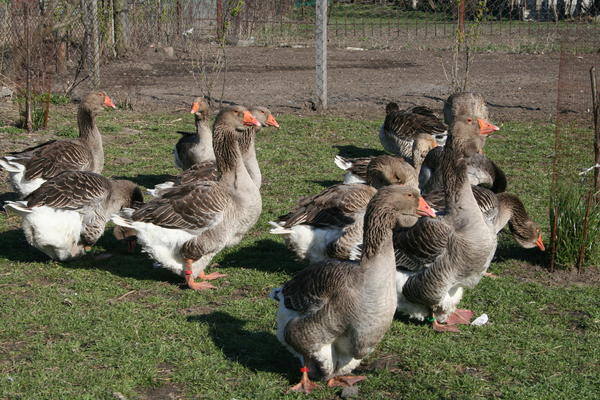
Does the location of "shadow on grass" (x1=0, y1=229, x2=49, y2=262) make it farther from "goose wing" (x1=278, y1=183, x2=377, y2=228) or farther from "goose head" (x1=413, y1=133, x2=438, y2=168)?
"goose head" (x1=413, y1=133, x2=438, y2=168)

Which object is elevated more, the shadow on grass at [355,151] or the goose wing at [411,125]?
the goose wing at [411,125]

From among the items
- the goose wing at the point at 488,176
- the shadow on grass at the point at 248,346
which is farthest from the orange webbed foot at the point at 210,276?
the goose wing at the point at 488,176

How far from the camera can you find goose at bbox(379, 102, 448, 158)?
35.4 feet

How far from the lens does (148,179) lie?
10156 mm

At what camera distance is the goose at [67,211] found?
682 cm

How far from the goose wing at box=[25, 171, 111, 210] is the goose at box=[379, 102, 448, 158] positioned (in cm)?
498

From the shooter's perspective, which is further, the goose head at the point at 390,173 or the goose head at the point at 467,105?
the goose head at the point at 467,105

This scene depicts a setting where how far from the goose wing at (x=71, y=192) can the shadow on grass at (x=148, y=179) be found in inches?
100

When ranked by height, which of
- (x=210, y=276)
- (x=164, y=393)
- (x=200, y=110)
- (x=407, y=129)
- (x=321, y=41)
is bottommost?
(x=164, y=393)

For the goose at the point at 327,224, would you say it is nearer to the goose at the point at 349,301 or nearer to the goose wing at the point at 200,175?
the goose wing at the point at 200,175

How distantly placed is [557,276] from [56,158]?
5540 millimetres

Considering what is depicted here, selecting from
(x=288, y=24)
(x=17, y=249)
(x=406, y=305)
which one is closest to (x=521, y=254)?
(x=406, y=305)

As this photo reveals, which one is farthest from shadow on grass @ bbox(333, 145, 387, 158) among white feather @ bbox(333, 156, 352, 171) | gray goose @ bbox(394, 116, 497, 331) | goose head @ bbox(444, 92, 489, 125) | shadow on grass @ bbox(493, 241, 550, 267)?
gray goose @ bbox(394, 116, 497, 331)

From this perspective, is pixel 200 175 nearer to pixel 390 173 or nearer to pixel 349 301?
pixel 390 173
